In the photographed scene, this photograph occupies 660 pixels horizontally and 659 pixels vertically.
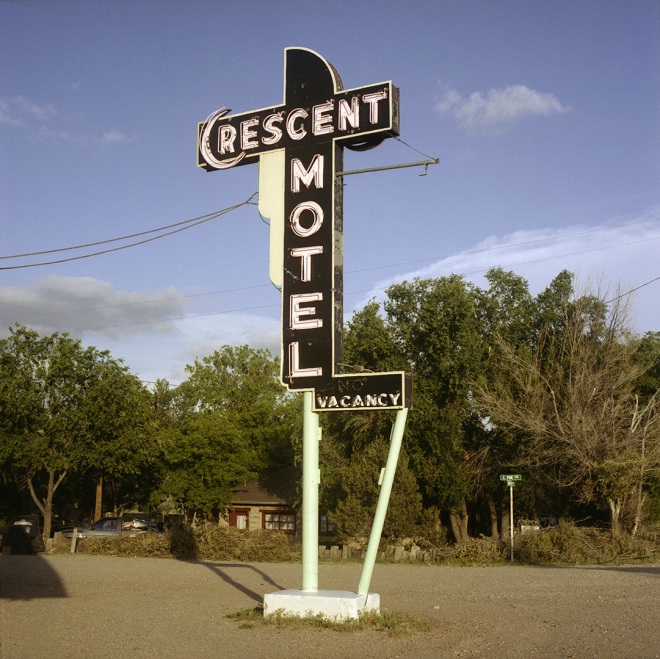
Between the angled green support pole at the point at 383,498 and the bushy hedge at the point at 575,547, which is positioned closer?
the angled green support pole at the point at 383,498

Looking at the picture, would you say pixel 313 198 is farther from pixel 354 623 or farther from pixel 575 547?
pixel 575 547

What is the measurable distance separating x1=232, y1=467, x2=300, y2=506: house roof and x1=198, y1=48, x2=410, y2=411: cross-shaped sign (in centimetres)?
2789

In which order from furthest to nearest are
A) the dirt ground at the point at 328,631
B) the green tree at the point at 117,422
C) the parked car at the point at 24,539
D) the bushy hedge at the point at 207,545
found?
the green tree at the point at 117,422 < the parked car at the point at 24,539 < the bushy hedge at the point at 207,545 < the dirt ground at the point at 328,631

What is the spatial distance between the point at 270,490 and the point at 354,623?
3162 centimetres

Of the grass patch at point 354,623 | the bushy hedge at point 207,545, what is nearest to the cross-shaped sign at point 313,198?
the grass patch at point 354,623

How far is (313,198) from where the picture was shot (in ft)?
43.9

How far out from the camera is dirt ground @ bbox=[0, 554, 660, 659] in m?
10.0

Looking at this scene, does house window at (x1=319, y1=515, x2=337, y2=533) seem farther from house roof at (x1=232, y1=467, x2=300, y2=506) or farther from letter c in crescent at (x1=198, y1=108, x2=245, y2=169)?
letter c in crescent at (x1=198, y1=108, x2=245, y2=169)

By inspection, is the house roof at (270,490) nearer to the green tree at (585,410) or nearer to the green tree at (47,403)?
the green tree at (47,403)

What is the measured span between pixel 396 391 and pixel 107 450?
25025 mm

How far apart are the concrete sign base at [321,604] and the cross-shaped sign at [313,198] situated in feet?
9.21

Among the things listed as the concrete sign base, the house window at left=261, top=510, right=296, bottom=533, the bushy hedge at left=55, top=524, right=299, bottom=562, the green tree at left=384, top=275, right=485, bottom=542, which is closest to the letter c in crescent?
the concrete sign base

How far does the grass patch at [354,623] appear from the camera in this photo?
37.3 feet

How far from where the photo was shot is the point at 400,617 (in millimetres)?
12180
